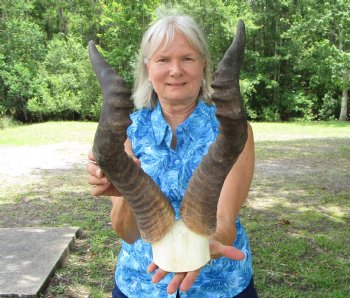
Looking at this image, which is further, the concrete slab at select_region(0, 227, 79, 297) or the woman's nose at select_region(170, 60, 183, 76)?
the concrete slab at select_region(0, 227, 79, 297)

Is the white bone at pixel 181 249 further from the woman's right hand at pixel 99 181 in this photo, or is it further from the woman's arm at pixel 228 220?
the woman's right hand at pixel 99 181

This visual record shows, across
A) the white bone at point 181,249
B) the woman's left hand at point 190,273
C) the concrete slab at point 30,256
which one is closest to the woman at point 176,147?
the woman's left hand at point 190,273

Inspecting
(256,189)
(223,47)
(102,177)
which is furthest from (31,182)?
(223,47)

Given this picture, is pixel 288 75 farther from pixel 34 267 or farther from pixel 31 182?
pixel 34 267

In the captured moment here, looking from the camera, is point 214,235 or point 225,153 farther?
point 214,235

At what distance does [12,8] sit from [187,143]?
35.1 meters

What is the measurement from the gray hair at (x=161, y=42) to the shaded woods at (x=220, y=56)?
96.0ft

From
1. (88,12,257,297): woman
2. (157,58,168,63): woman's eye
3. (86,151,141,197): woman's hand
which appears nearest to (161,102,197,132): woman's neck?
(88,12,257,297): woman

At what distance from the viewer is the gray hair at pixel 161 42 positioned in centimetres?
250

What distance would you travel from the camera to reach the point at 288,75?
1490 inches

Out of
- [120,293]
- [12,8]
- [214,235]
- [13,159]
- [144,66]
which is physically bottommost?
[13,159]

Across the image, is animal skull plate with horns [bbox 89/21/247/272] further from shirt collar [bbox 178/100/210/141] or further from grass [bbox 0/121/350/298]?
grass [bbox 0/121/350/298]

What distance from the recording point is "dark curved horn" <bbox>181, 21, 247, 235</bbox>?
1.54 meters

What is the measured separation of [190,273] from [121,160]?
62 centimetres
